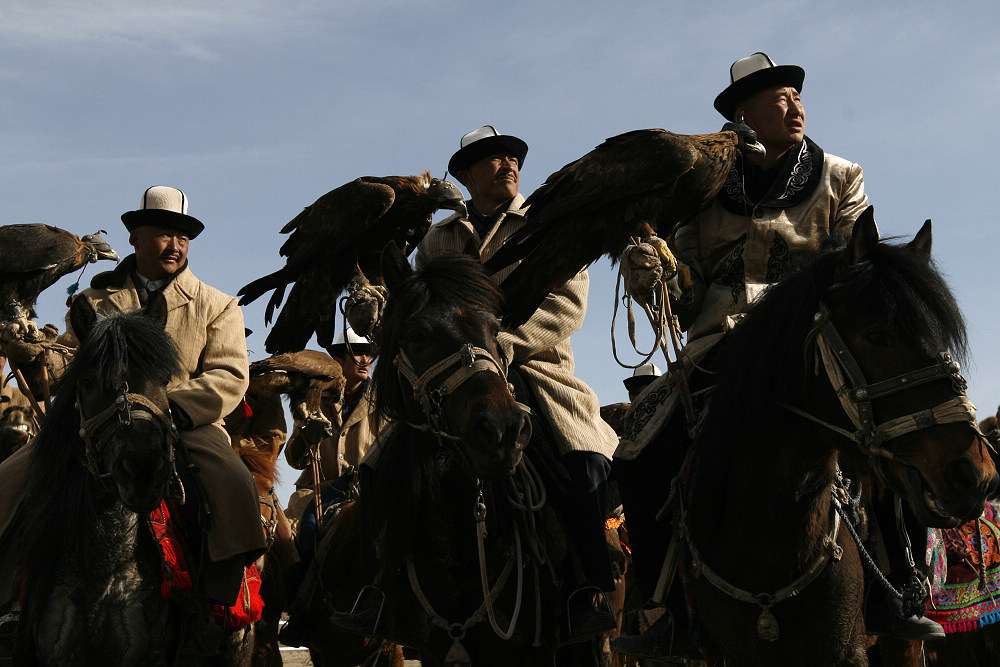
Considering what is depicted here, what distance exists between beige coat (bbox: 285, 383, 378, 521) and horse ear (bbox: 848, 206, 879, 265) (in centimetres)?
548

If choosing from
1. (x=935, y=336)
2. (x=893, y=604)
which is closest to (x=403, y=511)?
(x=893, y=604)

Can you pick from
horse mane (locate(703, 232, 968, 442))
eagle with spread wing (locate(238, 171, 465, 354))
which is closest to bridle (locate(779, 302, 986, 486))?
horse mane (locate(703, 232, 968, 442))

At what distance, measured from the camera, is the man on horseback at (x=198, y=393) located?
639 centimetres

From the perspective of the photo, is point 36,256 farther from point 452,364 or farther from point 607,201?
point 607,201

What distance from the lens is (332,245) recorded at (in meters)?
6.46

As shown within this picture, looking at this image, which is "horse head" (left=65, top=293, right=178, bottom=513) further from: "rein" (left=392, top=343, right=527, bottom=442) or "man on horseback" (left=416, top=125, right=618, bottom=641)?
"man on horseback" (left=416, top=125, right=618, bottom=641)

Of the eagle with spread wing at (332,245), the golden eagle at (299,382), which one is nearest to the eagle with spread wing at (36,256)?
the golden eagle at (299,382)

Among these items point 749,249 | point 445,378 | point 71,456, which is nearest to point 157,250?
point 71,456

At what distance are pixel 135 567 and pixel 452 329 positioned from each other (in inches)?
87.3

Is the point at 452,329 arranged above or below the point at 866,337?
above

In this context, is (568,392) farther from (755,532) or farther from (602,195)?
(755,532)

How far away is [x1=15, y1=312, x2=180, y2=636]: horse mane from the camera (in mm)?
5871

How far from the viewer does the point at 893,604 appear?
4.95 metres

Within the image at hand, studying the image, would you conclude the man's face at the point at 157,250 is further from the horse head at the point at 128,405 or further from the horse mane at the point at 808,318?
the horse mane at the point at 808,318
